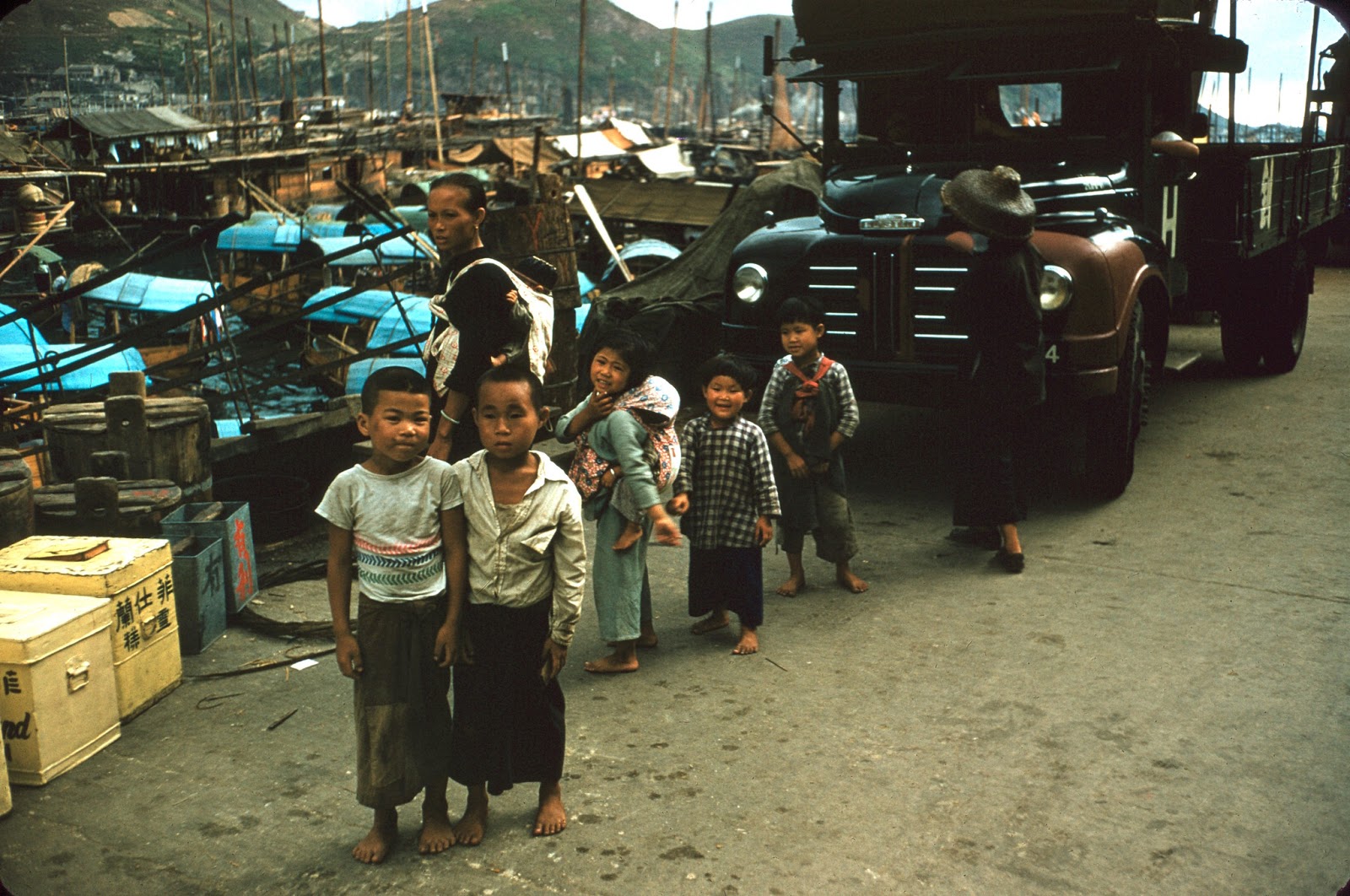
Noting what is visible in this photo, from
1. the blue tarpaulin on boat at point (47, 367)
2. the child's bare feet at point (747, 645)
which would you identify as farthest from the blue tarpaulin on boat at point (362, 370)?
the child's bare feet at point (747, 645)

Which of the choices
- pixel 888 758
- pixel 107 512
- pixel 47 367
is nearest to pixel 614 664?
pixel 888 758

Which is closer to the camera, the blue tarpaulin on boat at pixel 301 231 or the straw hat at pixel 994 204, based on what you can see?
the straw hat at pixel 994 204

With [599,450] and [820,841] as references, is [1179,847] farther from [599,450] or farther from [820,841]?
[599,450]

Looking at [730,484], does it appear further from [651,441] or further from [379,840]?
[379,840]

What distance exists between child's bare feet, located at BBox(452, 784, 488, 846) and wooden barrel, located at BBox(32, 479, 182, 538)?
2484 millimetres

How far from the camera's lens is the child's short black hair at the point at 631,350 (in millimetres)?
4230

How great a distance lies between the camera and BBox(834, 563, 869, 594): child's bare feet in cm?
546

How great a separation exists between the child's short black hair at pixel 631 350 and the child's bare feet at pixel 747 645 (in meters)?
1.17

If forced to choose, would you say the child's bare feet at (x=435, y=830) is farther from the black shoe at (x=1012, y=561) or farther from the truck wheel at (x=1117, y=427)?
the truck wheel at (x=1117, y=427)

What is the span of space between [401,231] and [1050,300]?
10.9 ft

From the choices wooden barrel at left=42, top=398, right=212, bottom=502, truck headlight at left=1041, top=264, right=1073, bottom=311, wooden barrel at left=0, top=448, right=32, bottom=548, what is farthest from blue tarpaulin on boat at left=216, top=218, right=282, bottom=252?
truck headlight at left=1041, top=264, right=1073, bottom=311

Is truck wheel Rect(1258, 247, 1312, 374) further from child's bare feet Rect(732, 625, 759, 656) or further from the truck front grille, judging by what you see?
child's bare feet Rect(732, 625, 759, 656)

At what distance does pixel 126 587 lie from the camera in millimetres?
4148

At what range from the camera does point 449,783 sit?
12.2 feet
